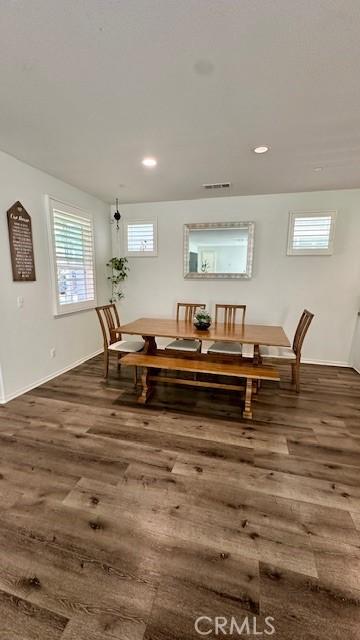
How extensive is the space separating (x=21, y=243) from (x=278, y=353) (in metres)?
3.20

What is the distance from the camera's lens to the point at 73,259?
3832mm

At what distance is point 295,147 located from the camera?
2521 millimetres

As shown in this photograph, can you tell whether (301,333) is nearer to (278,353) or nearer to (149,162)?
(278,353)

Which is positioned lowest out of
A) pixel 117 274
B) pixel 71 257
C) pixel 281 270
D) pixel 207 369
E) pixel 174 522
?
pixel 174 522

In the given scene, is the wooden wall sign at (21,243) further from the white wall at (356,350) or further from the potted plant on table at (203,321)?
the white wall at (356,350)

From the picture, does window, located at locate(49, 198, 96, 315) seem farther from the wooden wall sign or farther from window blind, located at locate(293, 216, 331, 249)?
window blind, located at locate(293, 216, 331, 249)

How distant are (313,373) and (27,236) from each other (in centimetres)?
412

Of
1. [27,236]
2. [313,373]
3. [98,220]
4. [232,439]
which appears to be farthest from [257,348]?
[98,220]

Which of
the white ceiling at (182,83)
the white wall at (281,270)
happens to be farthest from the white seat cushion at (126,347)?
the white ceiling at (182,83)

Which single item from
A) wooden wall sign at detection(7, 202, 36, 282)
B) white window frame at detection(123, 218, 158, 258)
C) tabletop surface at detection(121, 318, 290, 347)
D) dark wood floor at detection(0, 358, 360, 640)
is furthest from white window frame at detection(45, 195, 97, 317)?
dark wood floor at detection(0, 358, 360, 640)

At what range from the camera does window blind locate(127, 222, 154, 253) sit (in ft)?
14.9

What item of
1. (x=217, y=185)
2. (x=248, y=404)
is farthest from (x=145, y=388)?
(x=217, y=185)

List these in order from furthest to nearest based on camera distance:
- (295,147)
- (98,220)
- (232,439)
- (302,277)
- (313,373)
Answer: (98,220) < (302,277) < (313,373) < (295,147) < (232,439)

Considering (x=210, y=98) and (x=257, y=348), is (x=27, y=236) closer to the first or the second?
(x=210, y=98)
